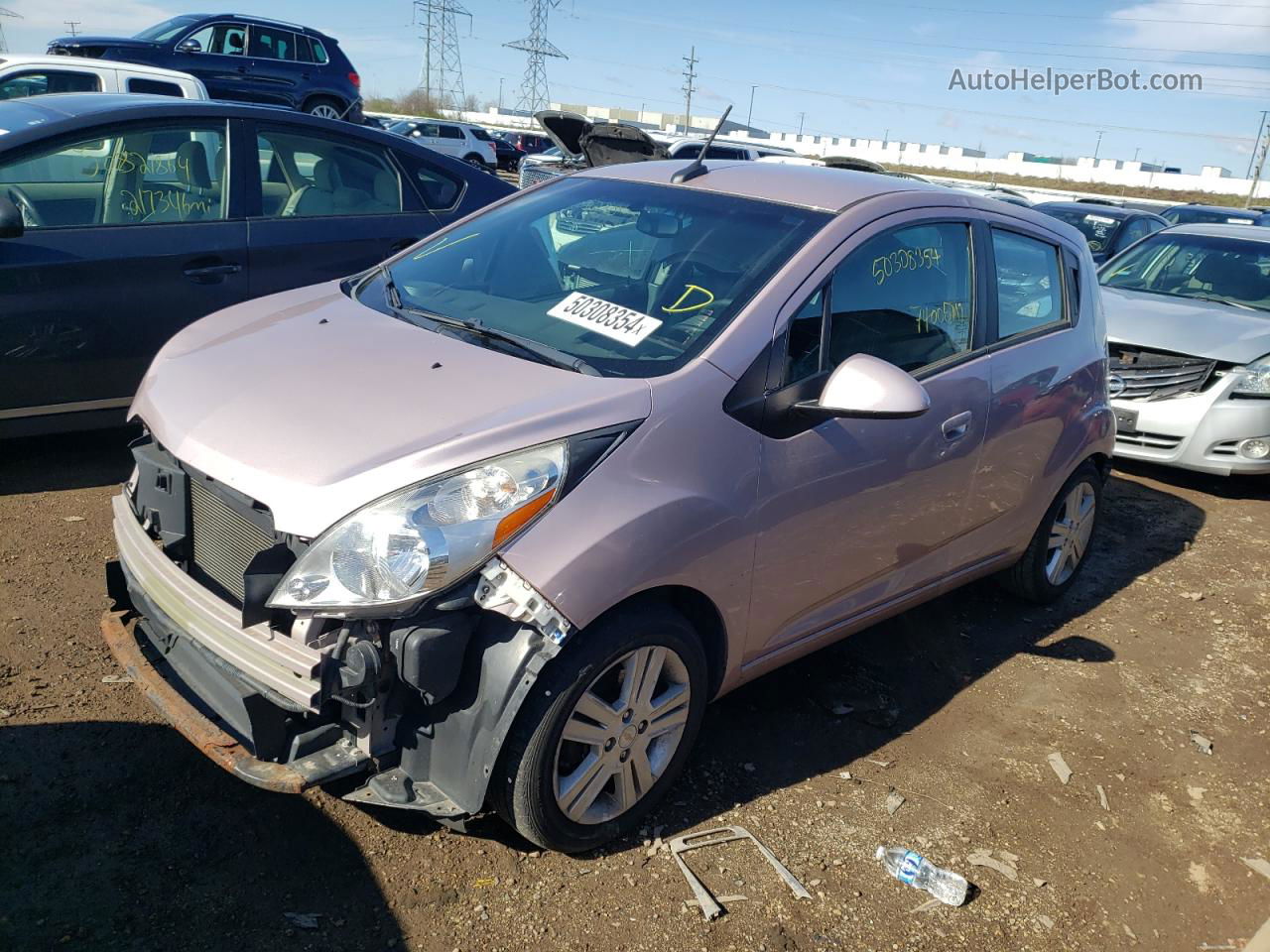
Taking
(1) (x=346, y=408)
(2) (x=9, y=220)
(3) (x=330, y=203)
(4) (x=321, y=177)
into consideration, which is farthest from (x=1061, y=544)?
(2) (x=9, y=220)

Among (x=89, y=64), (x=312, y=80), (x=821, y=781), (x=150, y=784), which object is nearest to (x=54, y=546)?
(x=150, y=784)

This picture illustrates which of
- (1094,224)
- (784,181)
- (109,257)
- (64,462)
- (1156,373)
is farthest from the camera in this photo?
(1094,224)

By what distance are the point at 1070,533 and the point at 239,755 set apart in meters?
3.82

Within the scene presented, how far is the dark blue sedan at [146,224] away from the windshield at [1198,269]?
5.80 metres

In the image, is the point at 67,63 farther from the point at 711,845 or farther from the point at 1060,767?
the point at 1060,767

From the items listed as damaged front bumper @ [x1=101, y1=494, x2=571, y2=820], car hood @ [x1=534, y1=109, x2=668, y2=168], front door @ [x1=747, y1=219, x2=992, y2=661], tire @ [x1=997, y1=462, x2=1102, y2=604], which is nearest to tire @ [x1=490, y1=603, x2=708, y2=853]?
damaged front bumper @ [x1=101, y1=494, x2=571, y2=820]

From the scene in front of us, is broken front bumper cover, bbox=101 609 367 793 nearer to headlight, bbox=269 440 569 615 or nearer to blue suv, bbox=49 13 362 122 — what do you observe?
headlight, bbox=269 440 569 615

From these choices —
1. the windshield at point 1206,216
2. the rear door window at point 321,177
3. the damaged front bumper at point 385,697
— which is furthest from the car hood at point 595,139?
the windshield at point 1206,216

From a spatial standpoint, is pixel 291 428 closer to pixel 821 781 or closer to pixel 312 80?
pixel 821 781

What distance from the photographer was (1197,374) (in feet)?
22.0

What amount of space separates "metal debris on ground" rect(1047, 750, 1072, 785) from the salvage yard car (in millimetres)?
3888

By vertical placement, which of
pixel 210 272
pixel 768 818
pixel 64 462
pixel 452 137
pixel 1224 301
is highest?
pixel 210 272

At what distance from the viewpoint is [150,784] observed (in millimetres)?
Answer: 2850

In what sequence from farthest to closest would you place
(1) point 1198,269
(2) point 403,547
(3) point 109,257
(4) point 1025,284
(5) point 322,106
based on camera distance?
(5) point 322,106, (1) point 1198,269, (3) point 109,257, (4) point 1025,284, (2) point 403,547
